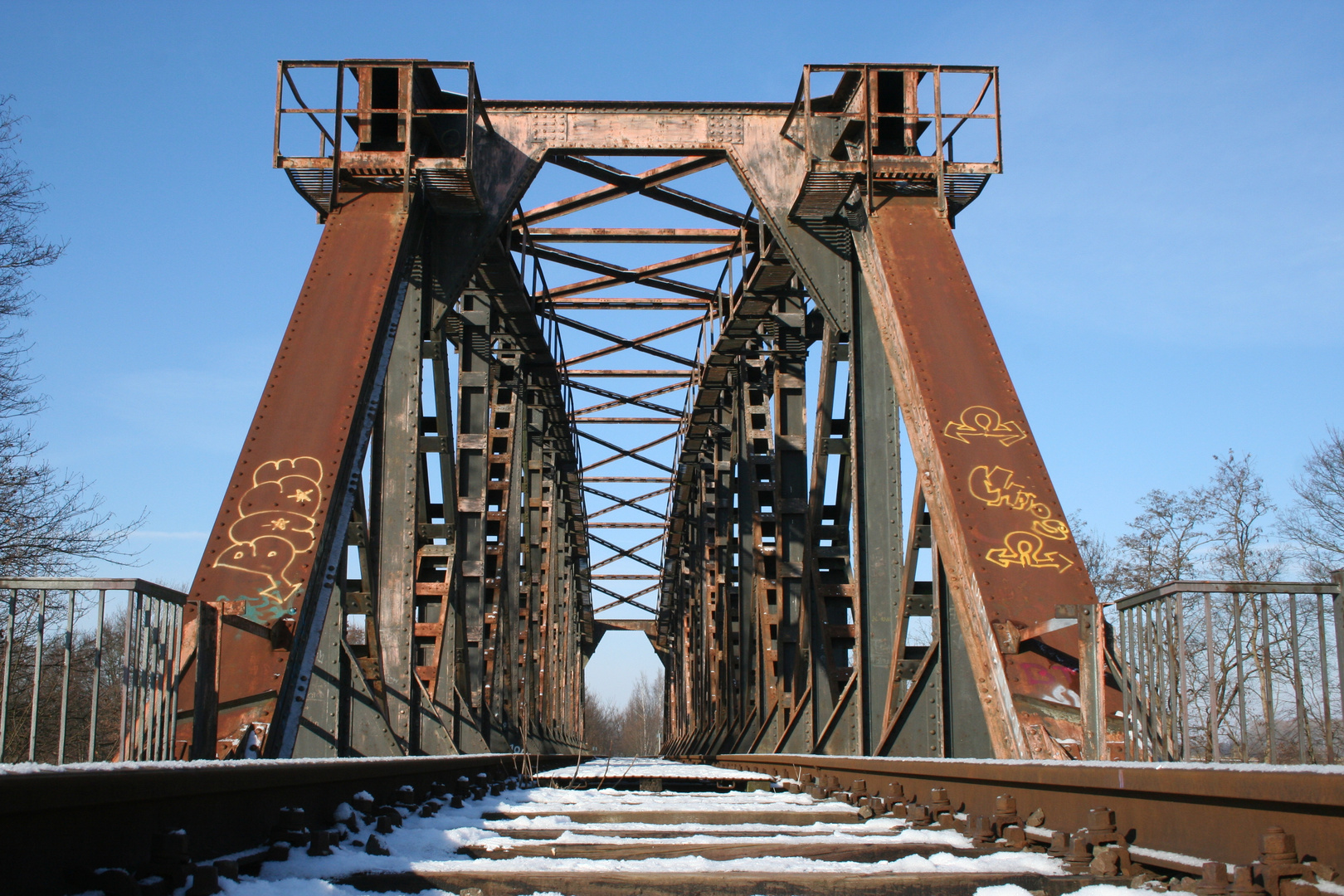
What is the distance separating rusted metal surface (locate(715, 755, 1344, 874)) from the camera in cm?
290

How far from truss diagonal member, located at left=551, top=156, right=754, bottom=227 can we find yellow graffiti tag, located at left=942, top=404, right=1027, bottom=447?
6.26m

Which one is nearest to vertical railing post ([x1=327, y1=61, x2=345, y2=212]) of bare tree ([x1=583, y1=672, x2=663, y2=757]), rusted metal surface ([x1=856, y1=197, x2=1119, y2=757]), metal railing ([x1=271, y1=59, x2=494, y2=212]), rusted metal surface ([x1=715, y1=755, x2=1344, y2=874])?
metal railing ([x1=271, y1=59, x2=494, y2=212])

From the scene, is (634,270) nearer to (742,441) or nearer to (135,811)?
(742,441)

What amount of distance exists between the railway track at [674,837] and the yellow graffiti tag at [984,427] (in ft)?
8.67

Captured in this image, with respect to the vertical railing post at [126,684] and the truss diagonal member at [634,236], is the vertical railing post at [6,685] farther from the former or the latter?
the truss diagonal member at [634,236]

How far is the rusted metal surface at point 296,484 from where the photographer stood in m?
6.81

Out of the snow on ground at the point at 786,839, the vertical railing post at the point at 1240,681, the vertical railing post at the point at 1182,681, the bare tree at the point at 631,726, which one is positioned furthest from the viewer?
the bare tree at the point at 631,726

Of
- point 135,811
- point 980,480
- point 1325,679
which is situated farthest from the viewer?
point 980,480

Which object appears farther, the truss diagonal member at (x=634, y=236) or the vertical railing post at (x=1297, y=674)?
the truss diagonal member at (x=634, y=236)

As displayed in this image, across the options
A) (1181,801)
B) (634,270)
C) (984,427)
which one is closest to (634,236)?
(634,270)

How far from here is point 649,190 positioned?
596 inches

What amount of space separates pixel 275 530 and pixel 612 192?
9.00 m

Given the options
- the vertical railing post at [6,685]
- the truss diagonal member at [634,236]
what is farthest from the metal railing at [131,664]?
the truss diagonal member at [634,236]

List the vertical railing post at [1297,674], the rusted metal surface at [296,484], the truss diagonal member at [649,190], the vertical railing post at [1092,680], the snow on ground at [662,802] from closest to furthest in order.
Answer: the vertical railing post at [1297,674]
the vertical railing post at [1092,680]
the snow on ground at [662,802]
the rusted metal surface at [296,484]
the truss diagonal member at [649,190]
